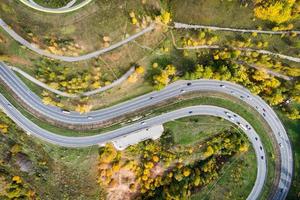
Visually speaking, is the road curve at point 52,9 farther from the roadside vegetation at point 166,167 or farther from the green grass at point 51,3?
the roadside vegetation at point 166,167

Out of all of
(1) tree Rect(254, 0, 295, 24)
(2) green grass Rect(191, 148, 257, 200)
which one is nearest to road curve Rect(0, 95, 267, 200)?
(2) green grass Rect(191, 148, 257, 200)

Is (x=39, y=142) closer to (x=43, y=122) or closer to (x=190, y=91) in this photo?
(x=43, y=122)

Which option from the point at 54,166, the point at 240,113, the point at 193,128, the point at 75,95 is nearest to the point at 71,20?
the point at 75,95

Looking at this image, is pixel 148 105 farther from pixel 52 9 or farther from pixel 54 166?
pixel 52 9

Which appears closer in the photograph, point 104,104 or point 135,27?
point 135,27

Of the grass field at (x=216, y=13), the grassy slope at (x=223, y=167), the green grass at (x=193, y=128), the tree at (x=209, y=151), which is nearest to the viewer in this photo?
the grass field at (x=216, y=13)

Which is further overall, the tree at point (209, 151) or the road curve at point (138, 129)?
the tree at point (209, 151)

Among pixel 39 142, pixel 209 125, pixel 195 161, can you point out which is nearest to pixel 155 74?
pixel 209 125

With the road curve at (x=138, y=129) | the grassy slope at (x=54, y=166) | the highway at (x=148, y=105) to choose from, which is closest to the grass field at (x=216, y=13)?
the highway at (x=148, y=105)

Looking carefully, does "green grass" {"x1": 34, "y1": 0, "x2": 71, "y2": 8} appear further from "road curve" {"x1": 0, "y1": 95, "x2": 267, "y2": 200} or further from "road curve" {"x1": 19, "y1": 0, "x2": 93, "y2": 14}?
"road curve" {"x1": 0, "y1": 95, "x2": 267, "y2": 200}
